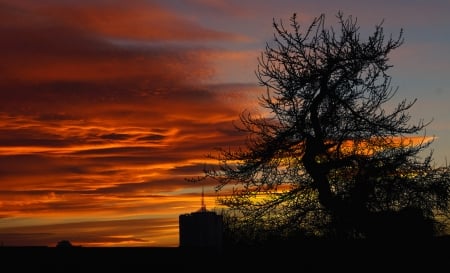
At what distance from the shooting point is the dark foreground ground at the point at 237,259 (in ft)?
43.2

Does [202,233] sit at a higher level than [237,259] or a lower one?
higher

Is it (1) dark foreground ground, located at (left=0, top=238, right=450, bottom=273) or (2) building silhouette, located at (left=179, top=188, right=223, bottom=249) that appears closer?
(1) dark foreground ground, located at (left=0, top=238, right=450, bottom=273)

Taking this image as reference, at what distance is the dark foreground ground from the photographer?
13.2 metres

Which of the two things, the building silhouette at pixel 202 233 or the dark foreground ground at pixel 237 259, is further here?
the building silhouette at pixel 202 233

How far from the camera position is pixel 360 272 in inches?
635

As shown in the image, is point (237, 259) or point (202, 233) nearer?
point (237, 259)

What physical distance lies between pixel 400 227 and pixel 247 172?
5385 mm

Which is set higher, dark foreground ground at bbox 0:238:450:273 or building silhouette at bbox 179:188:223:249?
building silhouette at bbox 179:188:223:249

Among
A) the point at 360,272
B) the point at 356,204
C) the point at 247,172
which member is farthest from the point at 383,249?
the point at 247,172

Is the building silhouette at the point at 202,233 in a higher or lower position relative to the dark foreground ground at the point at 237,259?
higher

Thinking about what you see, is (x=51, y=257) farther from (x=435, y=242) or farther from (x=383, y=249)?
(x=435, y=242)

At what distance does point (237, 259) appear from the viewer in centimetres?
1489

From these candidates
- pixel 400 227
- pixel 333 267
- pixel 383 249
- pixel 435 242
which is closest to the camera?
pixel 333 267

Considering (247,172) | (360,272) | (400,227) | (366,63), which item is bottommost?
(360,272)
